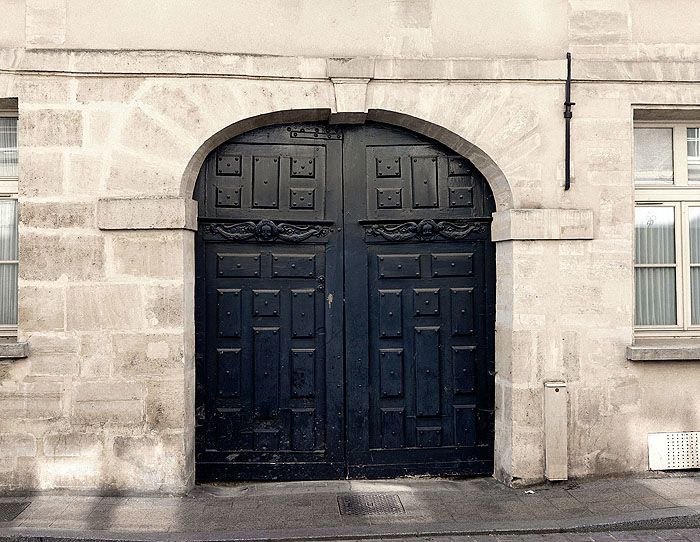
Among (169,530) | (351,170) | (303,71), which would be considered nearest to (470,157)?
(351,170)

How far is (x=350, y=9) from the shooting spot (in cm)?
564

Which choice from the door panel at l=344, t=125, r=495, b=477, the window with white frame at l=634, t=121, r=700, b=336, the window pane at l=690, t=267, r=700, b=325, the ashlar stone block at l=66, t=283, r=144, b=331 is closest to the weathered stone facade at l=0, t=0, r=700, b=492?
the ashlar stone block at l=66, t=283, r=144, b=331

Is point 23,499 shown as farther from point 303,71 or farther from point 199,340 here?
point 303,71

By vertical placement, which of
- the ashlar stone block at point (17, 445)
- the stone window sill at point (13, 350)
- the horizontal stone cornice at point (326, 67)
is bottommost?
the ashlar stone block at point (17, 445)

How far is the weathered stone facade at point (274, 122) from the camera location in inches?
212

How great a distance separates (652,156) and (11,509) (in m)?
5.90

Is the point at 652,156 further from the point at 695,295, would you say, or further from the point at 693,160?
the point at 695,295

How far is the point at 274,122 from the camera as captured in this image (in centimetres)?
578

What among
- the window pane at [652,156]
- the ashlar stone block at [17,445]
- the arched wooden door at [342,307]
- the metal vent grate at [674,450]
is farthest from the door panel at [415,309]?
the ashlar stone block at [17,445]

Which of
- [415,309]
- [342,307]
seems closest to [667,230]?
[415,309]

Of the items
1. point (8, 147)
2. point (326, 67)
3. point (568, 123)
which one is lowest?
point (8, 147)

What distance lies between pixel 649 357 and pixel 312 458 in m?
2.90

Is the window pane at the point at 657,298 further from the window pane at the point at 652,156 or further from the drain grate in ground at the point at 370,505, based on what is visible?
the drain grate in ground at the point at 370,505

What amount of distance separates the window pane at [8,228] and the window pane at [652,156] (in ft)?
17.4
